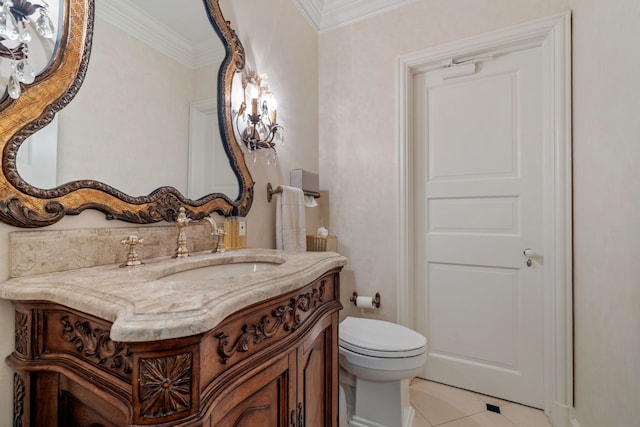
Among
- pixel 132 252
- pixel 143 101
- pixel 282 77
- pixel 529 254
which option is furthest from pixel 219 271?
pixel 529 254

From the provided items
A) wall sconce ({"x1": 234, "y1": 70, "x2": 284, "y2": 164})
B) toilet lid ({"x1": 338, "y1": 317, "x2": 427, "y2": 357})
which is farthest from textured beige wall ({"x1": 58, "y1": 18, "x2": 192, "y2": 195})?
toilet lid ({"x1": 338, "y1": 317, "x2": 427, "y2": 357})

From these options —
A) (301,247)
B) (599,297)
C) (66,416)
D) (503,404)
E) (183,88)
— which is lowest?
(503,404)

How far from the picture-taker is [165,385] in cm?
46

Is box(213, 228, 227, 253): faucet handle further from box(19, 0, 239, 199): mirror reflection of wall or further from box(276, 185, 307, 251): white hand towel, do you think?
box(276, 185, 307, 251): white hand towel

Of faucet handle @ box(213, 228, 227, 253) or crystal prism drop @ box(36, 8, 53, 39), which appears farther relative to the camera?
faucet handle @ box(213, 228, 227, 253)

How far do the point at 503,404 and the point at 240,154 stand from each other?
2.04 meters

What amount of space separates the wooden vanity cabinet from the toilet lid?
0.53m

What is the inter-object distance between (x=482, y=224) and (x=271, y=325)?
5.17ft

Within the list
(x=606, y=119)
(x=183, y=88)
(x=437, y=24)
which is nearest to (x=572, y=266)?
(x=606, y=119)

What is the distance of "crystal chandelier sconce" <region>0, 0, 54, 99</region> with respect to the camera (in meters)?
0.68

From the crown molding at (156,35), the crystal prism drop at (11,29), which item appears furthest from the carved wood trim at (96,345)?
the crown molding at (156,35)

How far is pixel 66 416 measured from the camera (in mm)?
646

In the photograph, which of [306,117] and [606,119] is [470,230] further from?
[306,117]

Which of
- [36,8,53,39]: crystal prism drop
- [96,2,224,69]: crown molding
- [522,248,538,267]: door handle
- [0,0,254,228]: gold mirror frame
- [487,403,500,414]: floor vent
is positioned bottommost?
[487,403,500,414]: floor vent
